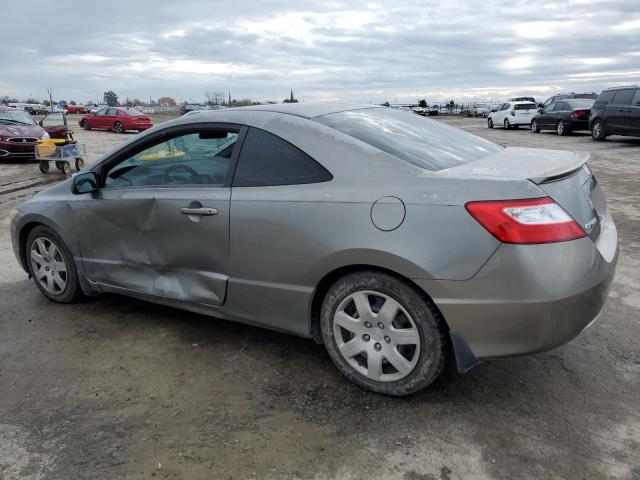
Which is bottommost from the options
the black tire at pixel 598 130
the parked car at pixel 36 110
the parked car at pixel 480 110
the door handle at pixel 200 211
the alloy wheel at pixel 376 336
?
the parked car at pixel 36 110

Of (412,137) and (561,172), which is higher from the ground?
(412,137)

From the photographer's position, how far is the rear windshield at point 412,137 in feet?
9.77

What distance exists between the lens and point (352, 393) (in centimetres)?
299

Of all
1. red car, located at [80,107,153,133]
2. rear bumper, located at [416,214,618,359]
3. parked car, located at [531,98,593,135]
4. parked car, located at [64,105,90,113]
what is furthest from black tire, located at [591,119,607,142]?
parked car, located at [64,105,90,113]

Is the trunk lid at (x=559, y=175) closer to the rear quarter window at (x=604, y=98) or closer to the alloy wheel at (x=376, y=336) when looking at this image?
the alloy wheel at (x=376, y=336)

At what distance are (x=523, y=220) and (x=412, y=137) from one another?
3.35ft

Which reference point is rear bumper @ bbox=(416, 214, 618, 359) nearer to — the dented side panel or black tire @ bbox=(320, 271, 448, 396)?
black tire @ bbox=(320, 271, 448, 396)

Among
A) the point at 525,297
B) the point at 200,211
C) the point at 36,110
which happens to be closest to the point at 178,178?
the point at 200,211

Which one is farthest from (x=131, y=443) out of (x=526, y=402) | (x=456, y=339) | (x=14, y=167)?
(x=14, y=167)

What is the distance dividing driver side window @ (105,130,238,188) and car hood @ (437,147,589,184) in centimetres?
139

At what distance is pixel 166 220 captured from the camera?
3492 millimetres

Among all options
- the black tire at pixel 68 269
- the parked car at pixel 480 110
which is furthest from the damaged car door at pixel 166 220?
the parked car at pixel 480 110

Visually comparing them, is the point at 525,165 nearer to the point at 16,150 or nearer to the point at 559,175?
the point at 559,175

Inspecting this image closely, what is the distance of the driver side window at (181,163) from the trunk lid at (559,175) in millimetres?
1401
